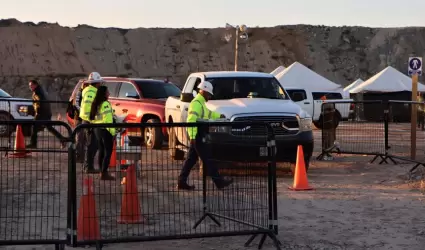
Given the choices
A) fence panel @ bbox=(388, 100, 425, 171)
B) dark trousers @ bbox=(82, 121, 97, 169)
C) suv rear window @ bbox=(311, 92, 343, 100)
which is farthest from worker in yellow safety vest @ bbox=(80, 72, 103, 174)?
suv rear window @ bbox=(311, 92, 343, 100)

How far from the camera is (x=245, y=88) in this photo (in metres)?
15.4

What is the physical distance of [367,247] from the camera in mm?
8398

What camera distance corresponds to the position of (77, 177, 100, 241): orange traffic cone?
8070mm

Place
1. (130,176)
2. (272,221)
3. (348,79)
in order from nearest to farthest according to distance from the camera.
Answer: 1. (272,221)
2. (130,176)
3. (348,79)

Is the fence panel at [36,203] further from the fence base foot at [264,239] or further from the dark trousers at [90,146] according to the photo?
the fence base foot at [264,239]

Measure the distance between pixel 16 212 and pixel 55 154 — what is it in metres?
1.32

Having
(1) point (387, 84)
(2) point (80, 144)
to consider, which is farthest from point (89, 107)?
(1) point (387, 84)

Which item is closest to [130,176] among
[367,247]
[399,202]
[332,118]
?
[367,247]

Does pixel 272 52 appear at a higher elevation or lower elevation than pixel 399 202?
higher

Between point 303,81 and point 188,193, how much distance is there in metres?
27.1

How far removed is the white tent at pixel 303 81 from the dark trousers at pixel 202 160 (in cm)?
2545

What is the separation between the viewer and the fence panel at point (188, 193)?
8273 millimetres

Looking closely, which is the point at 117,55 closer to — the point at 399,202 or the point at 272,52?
the point at 272,52

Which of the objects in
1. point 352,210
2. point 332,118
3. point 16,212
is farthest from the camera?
point 332,118
